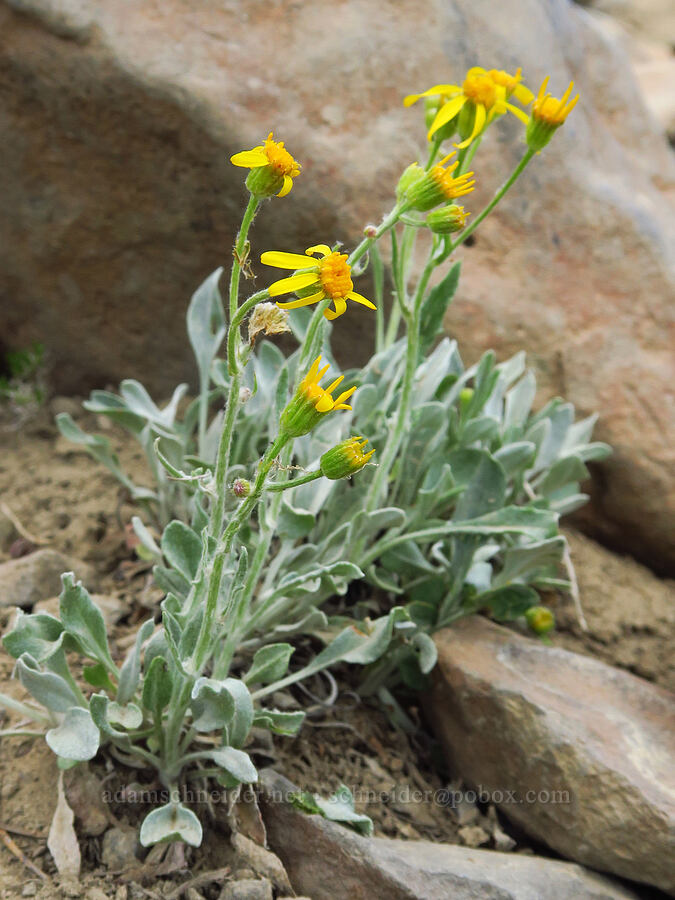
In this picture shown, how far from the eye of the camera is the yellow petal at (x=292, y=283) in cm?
141

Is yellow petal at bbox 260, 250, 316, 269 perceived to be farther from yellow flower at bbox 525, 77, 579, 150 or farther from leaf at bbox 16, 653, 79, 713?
leaf at bbox 16, 653, 79, 713

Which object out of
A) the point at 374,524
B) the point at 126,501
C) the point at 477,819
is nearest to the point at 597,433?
the point at 374,524

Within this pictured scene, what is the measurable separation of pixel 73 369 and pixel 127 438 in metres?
0.43

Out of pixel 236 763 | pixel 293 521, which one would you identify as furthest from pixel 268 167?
pixel 236 763

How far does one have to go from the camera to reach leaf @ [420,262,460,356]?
2320 mm

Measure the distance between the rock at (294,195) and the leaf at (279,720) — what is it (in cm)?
153

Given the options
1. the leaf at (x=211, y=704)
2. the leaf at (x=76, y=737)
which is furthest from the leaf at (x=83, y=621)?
the leaf at (x=211, y=704)

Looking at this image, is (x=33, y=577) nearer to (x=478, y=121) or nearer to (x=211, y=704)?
(x=211, y=704)

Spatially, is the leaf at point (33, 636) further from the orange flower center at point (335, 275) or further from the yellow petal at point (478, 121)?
the yellow petal at point (478, 121)

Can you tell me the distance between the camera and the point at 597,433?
3.15 m

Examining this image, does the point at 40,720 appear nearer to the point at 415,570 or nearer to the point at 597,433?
the point at 415,570

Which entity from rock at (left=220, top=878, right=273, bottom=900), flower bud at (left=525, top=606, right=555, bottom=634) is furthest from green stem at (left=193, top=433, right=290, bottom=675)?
flower bud at (left=525, top=606, right=555, bottom=634)

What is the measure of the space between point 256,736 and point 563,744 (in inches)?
29.5

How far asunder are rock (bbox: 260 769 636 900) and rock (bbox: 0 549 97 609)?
2.75 feet
